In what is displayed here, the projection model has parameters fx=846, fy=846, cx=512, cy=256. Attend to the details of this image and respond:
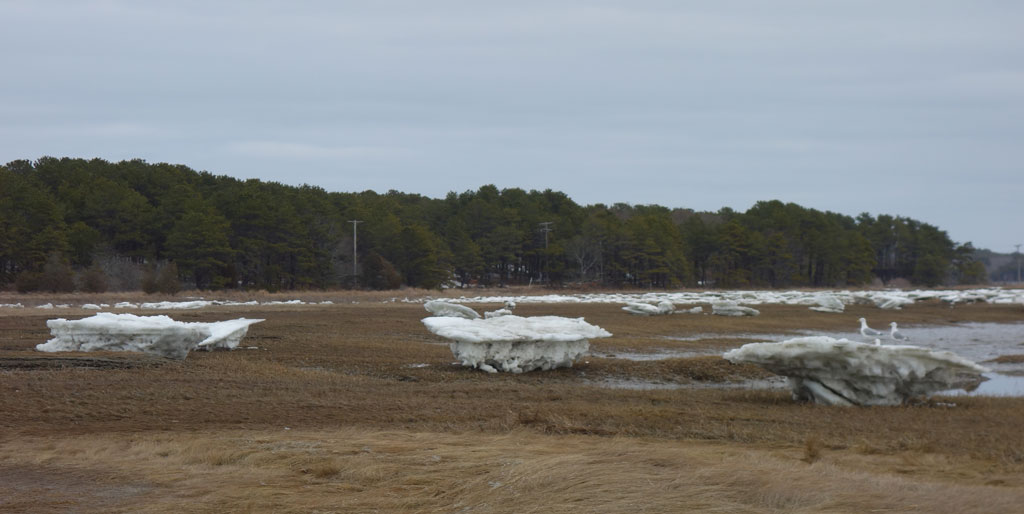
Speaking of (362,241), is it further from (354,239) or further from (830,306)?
(830,306)

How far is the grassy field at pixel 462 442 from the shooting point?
766 cm

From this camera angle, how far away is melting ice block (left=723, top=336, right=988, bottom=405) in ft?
42.4

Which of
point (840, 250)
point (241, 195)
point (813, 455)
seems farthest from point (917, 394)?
point (840, 250)

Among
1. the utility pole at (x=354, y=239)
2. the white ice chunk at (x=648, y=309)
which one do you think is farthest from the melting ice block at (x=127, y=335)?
the utility pole at (x=354, y=239)

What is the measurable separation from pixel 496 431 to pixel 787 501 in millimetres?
4502

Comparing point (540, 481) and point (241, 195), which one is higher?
point (241, 195)

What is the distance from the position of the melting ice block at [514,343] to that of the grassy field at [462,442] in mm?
477

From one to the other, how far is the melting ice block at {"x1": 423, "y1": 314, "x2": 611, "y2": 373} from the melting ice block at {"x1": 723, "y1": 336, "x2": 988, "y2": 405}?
5052 mm

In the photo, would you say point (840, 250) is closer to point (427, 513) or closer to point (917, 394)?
point (917, 394)

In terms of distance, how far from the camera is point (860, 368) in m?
13.2

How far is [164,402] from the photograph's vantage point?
13.0m

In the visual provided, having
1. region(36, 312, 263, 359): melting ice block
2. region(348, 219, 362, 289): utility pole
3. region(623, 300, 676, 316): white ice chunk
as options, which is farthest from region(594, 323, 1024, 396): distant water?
region(348, 219, 362, 289): utility pole

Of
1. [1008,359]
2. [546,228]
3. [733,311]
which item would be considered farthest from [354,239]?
[1008,359]

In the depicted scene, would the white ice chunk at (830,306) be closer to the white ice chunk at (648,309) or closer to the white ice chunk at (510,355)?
the white ice chunk at (648,309)
